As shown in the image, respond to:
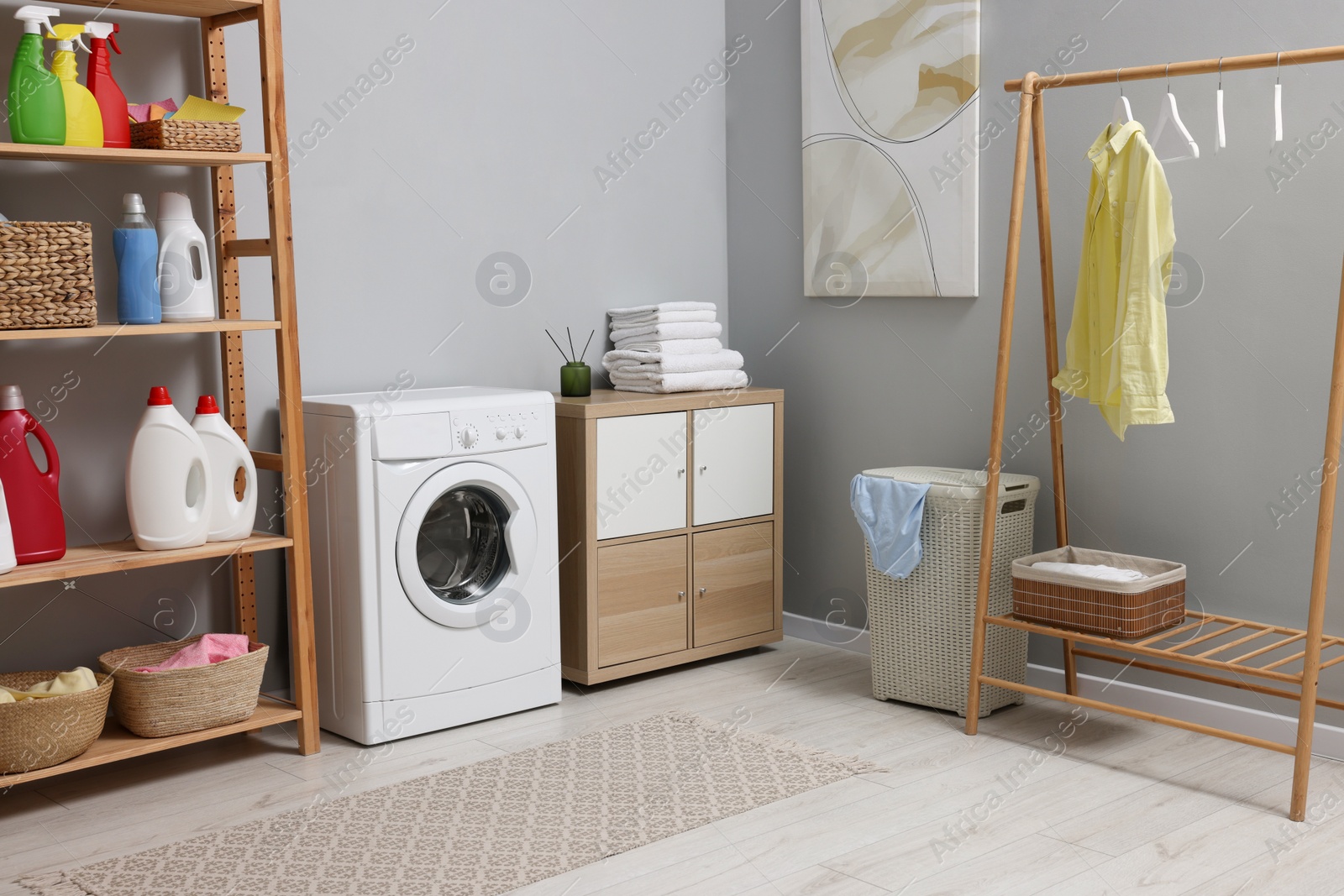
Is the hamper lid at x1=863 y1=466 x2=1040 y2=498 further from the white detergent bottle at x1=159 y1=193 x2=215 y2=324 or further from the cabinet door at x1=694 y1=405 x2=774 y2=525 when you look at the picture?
the white detergent bottle at x1=159 y1=193 x2=215 y2=324

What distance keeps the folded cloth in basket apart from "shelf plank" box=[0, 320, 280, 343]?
5.86ft

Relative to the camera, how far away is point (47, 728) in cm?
237

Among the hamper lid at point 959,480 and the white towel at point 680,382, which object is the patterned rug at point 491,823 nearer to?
the hamper lid at point 959,480

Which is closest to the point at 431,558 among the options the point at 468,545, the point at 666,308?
the point at 468,545

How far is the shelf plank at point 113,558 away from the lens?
237 cm

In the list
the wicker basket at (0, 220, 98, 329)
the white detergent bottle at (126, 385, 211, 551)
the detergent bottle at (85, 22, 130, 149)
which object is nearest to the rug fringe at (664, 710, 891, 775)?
the white detergent bottle at (126, 385, 211, 551)

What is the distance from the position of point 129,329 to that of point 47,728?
79cm

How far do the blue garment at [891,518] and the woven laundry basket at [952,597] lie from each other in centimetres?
4

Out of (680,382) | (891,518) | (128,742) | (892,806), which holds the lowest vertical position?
(892,806)

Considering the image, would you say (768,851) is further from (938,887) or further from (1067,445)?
(1067,445)

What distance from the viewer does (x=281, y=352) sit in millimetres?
2684

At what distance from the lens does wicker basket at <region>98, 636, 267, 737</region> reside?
255 centimetres

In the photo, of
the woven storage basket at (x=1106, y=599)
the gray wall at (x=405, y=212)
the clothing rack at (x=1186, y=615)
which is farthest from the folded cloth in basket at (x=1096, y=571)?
the gray wall at (x=405, y=212)

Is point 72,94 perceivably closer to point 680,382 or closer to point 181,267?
point 181,267
